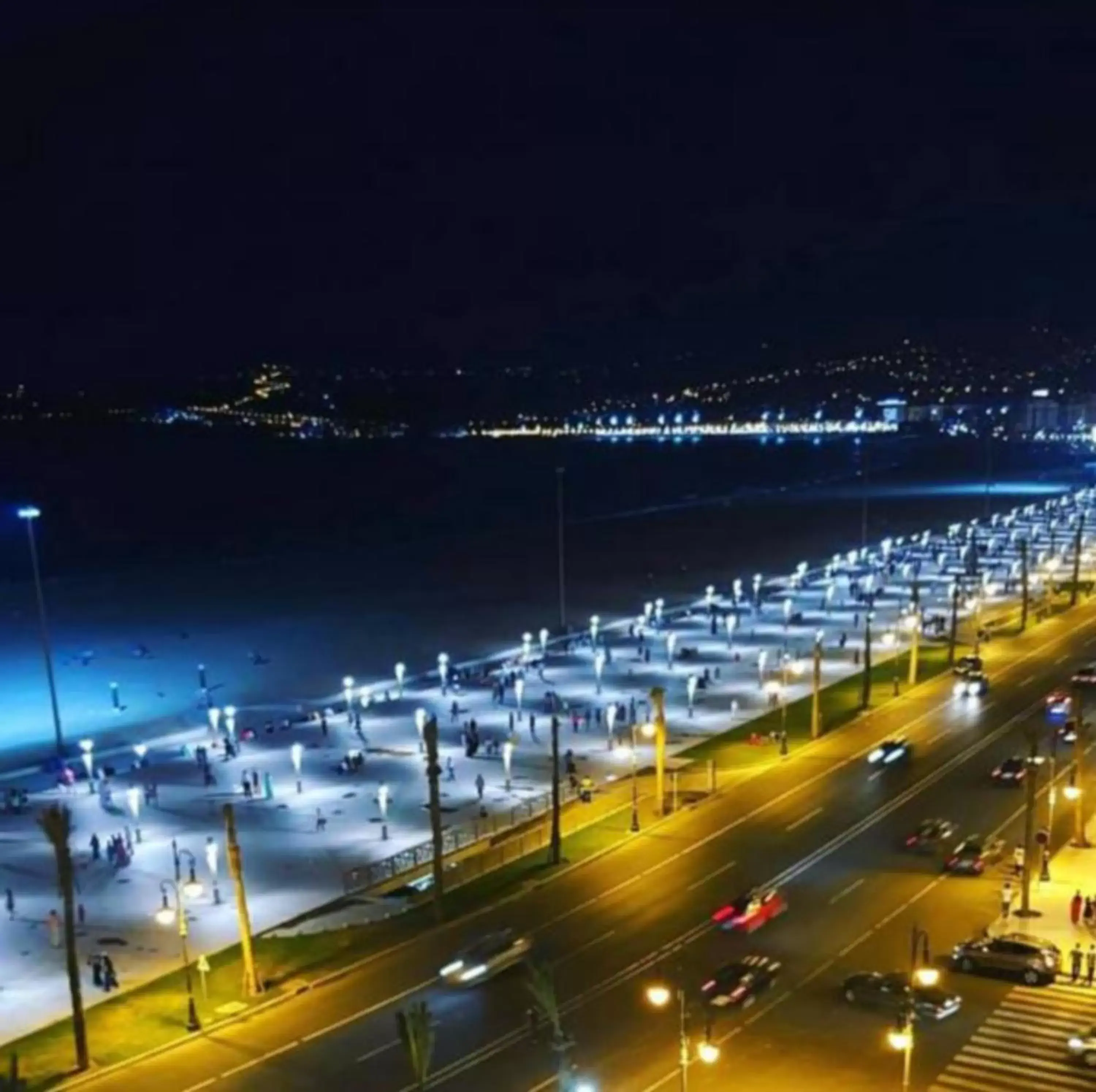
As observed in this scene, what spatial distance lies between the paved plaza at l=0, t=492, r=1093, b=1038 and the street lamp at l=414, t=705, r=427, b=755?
0.28m

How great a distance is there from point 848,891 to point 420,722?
991 inches

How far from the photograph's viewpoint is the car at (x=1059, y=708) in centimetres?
5375

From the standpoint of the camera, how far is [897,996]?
2869 cm

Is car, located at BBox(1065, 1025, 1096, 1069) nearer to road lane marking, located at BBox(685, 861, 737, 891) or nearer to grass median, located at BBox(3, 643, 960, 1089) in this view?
road lane marking, located at BBox(685, 861, 737, 891)

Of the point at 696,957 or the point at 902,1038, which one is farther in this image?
the point at 696,957

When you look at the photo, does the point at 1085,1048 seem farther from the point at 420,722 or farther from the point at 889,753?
the point at 420,722

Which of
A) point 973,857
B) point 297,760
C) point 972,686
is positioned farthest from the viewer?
point 972,686

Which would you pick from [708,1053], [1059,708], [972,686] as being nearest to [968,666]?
[972,686]

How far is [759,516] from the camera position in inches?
6048

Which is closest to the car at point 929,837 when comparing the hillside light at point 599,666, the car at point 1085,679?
the car at point 1085,679

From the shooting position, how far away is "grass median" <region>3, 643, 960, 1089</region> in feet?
96.3

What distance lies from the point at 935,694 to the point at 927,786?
49.9 feet

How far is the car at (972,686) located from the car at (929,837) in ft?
64.6

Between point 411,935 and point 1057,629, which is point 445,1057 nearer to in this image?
point 411,935
